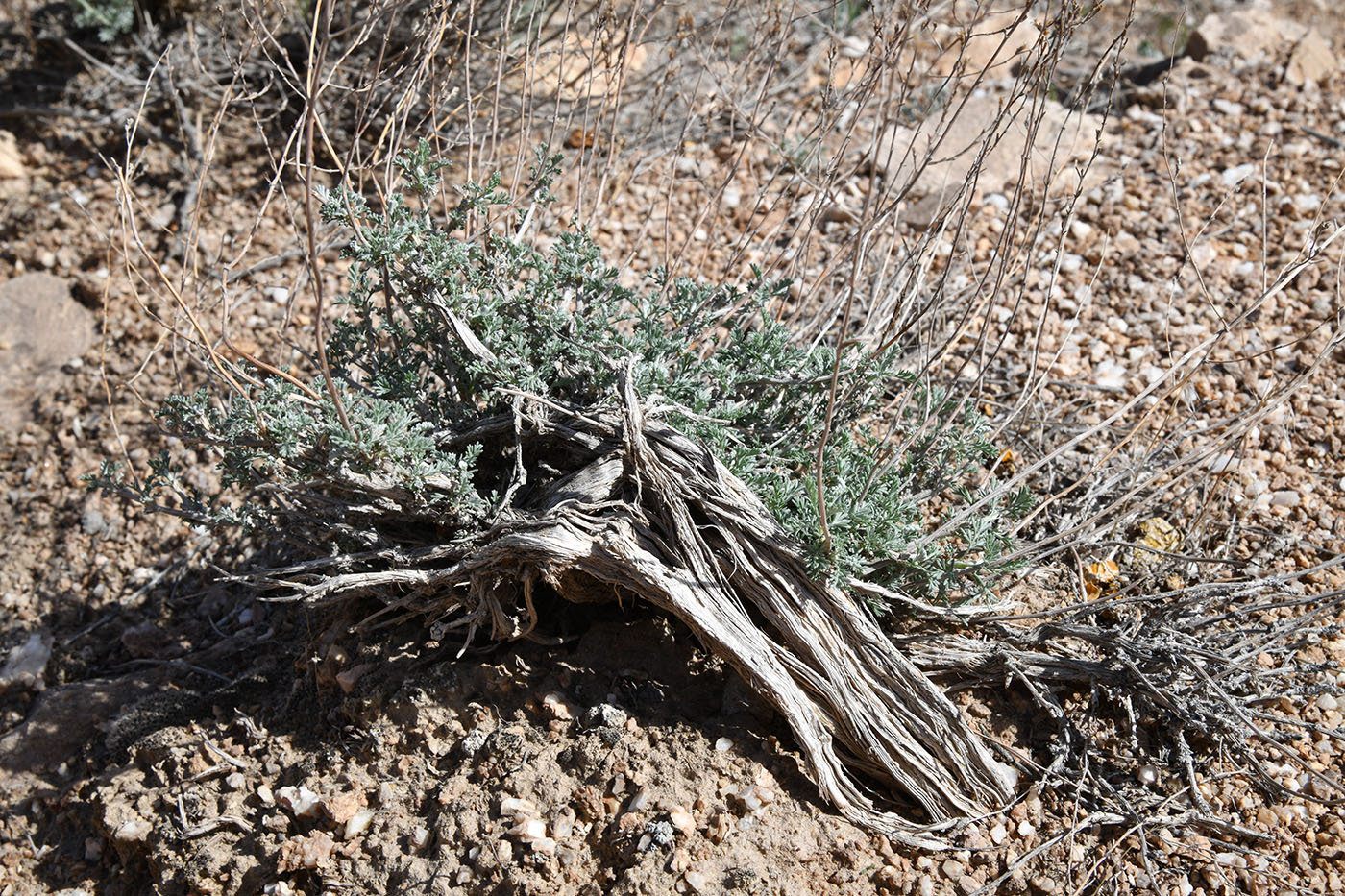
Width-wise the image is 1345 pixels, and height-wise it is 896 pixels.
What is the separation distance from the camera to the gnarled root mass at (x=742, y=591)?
222 cm

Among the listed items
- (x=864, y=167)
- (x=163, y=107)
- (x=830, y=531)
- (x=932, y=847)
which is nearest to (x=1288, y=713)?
(x=932, y=847)

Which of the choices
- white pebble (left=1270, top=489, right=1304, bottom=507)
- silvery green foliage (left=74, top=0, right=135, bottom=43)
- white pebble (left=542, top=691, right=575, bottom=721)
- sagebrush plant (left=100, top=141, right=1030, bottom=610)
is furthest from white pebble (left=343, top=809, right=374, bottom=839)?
silvery green foliage (left=74, top=0, right=135, bottom=43)

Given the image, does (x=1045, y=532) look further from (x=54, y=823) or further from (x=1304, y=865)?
(x=54, y=823)

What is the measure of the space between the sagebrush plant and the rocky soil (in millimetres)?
279

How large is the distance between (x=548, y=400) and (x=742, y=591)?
1.93ft

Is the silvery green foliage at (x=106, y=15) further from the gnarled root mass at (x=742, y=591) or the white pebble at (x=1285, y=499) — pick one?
the white pebble at (x=1285, y=499)

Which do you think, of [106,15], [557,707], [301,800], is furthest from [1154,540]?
[106,15]

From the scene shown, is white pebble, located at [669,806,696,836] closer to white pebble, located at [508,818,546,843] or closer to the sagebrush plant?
white pebble, located at [508,818,546,843]

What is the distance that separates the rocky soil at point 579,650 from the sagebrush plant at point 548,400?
279 mm

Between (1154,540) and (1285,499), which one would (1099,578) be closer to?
(1154,540)

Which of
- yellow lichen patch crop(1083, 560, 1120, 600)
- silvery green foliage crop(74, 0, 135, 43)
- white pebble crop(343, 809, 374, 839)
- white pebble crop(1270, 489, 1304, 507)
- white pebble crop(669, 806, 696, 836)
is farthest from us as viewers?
silvery green foliage crop(74, 0, 135, 43)

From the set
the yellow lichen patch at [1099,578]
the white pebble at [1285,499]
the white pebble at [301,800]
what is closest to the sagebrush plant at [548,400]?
the yellow lichen patch at [1099,578]

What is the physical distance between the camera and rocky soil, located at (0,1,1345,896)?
2223 millimetres

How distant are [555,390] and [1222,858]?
1772 mm
